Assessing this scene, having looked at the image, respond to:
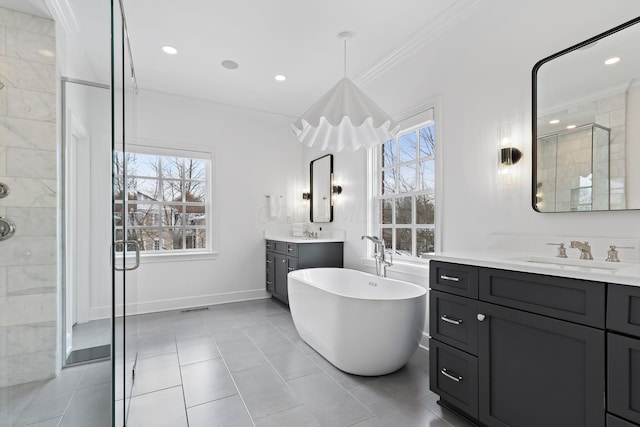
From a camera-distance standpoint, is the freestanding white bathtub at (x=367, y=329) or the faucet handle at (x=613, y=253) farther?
the freestanding white bathtub at (x=367, y=329)

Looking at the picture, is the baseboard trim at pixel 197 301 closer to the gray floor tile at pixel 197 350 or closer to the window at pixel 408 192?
the gray floor tile at pixel 197 350

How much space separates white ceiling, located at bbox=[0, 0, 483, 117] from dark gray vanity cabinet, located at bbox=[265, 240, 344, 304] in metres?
1.84

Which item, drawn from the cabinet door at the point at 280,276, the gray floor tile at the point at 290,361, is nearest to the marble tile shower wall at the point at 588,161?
the gray floor tile at the point at 290,361

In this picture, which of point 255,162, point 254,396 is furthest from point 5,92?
point 255,162

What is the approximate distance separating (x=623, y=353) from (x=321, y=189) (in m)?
3.71

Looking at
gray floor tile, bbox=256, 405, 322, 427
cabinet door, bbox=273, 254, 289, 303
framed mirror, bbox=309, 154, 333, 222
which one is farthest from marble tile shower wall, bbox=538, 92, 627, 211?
cabinet door, bbox=273, 254, 289, 303

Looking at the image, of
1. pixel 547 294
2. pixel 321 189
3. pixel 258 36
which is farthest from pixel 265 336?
pixel 258 36

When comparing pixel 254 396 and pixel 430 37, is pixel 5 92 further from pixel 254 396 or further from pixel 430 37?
pixel 430 37

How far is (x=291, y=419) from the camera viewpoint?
6.03 ft

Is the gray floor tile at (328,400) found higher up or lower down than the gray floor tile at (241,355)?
higher up

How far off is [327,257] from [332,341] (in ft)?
5.30

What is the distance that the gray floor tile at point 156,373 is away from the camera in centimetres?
221

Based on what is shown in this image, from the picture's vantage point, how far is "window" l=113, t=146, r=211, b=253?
415cm

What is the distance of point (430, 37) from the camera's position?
2781mm
